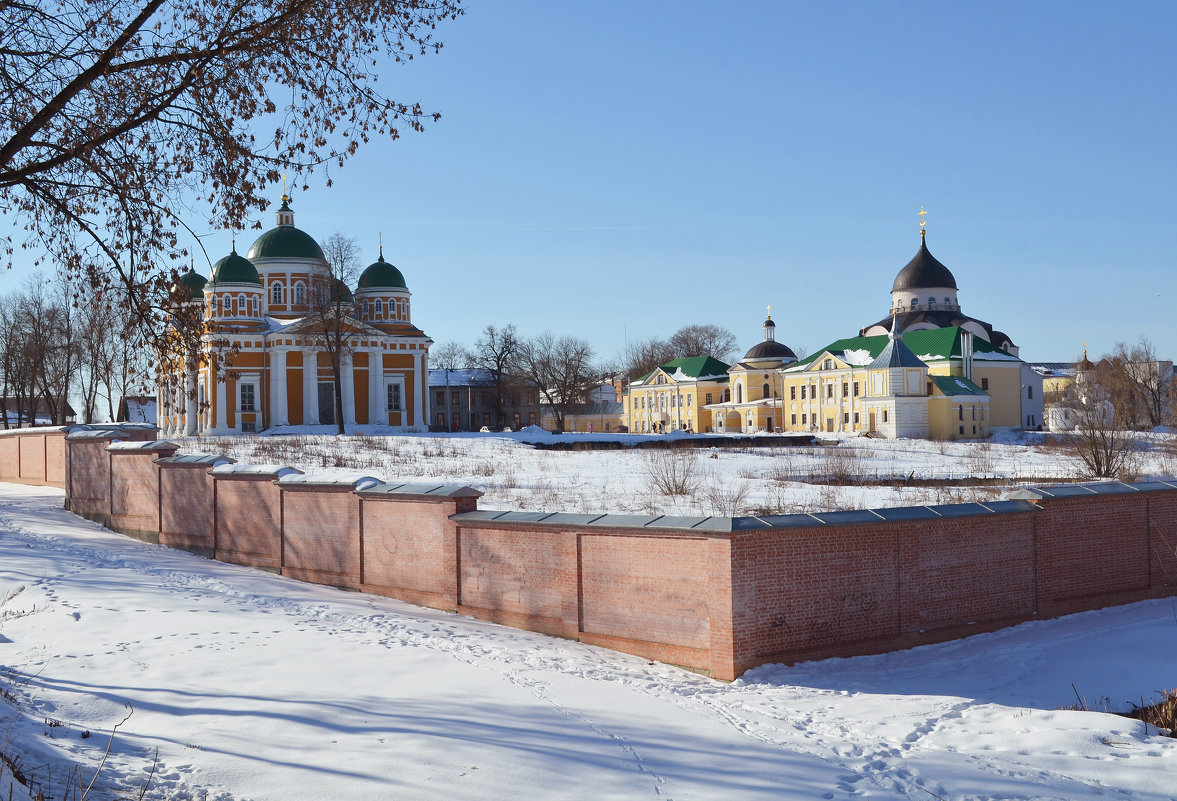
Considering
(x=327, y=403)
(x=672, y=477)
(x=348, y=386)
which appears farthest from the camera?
(x=327, y=403)

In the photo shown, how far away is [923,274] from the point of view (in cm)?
8188

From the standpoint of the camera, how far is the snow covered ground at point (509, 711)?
22.4 ft

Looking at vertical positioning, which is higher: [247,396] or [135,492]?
[247,396]

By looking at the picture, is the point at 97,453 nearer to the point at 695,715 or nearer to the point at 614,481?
the point at 614,481

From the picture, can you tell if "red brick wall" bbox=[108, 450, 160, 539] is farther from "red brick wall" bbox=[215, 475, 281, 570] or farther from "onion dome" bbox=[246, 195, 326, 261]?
"onion dome" bbox=[246, 195, 326, 261]

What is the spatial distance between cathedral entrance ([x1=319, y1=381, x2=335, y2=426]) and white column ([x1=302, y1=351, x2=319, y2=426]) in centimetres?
144

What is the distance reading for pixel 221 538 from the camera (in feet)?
59.0

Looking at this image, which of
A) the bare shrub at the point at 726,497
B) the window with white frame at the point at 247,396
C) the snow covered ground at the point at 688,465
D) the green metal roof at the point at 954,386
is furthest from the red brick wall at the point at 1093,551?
the green metal roof at the point at 954,386

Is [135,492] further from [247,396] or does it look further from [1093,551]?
→ [247,396]

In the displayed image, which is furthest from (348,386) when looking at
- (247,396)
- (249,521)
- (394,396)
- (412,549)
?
(412,549)

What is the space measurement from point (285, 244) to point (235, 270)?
330 cm

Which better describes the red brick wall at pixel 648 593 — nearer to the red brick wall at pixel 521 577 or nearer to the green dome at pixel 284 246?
the red brick wall at pixel 521 577

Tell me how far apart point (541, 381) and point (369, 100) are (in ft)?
267

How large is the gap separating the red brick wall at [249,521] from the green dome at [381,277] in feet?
132
